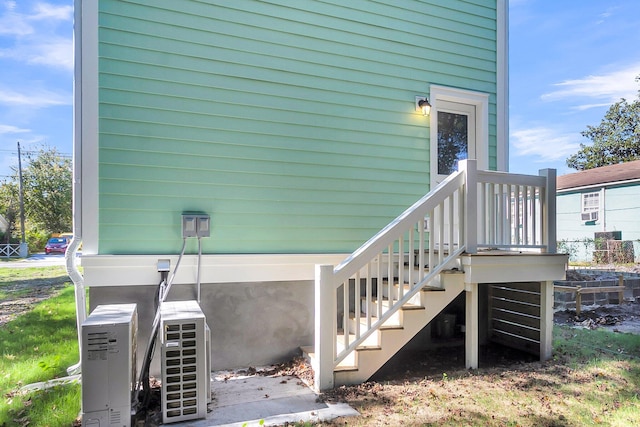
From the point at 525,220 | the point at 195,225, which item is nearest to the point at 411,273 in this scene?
the point at 525,220

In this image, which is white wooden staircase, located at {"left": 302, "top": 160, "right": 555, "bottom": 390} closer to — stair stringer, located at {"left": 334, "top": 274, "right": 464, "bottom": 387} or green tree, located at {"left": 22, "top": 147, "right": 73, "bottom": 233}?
stair stringer, located at {"left": 334, "top": 274, "right": 464, "bottom": 387}

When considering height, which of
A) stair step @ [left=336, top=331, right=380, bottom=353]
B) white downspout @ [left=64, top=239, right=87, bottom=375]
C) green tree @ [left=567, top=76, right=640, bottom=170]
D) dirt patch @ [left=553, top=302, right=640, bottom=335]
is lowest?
dirt patch @ [left=553, top=302, right=640, bottom=335]

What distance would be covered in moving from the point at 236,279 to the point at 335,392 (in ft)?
4.73

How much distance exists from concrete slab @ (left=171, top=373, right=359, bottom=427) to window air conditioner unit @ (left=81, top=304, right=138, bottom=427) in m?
0.40

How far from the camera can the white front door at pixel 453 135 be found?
4.75 metres

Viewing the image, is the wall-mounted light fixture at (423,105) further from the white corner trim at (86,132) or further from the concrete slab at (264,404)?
the white corner trim at (86,132)

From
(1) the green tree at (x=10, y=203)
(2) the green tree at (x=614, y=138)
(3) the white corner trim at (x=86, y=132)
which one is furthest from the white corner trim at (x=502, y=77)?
(1) the green tree at (x=10, y=203)

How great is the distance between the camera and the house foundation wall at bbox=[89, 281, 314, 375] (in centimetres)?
341

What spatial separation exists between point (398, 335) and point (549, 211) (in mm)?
2091

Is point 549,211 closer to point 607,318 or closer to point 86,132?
point 607,318

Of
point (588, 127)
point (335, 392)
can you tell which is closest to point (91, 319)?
point (335, 392)

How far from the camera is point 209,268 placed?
3.60m

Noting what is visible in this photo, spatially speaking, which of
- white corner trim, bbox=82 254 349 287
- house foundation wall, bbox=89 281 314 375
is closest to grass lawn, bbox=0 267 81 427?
house foundation wall, bbox=89 281 314 375

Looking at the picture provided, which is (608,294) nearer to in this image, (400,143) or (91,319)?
(400,143)
